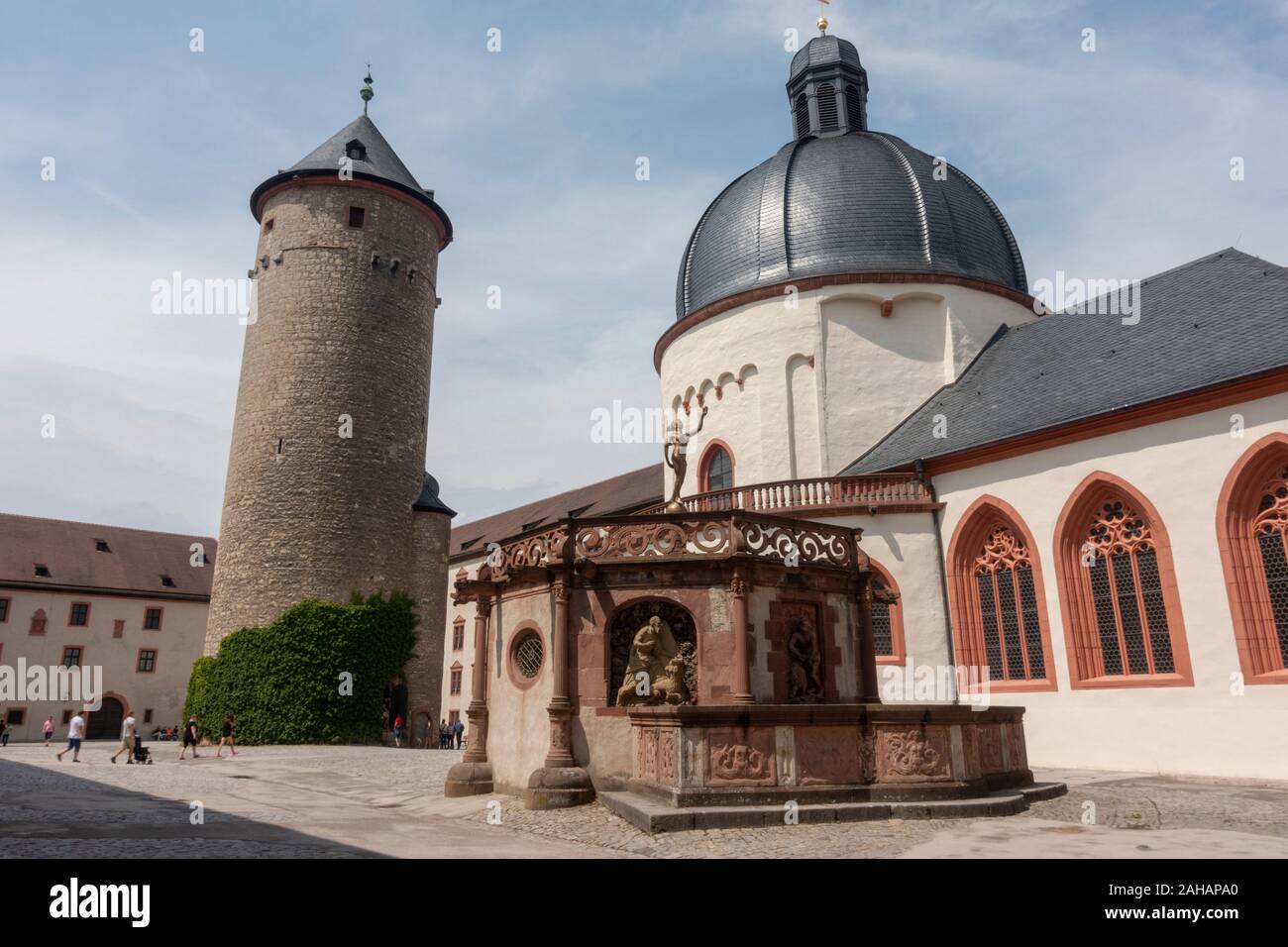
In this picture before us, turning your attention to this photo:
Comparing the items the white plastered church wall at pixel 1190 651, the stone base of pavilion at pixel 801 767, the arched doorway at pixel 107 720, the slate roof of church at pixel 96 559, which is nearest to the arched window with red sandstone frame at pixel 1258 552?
the white plastered church wall at pixel 1190 651

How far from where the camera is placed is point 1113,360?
18.5 meters

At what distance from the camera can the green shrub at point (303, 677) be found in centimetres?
2748

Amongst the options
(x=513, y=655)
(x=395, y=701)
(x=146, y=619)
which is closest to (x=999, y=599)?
(x=513, y=655)

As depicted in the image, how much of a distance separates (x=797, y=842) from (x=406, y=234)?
3009cm

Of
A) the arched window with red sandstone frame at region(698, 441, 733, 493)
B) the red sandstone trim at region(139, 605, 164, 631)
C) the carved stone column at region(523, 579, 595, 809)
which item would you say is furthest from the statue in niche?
the red sandstone trim at region(139, 605, 164, 631)

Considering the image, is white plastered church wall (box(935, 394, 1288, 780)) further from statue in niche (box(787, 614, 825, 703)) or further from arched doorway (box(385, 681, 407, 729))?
arched doorway (box(385, 681, 407, 729))

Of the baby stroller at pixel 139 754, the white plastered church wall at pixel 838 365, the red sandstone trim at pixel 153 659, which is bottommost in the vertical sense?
the baby stroller at pixel 139 754

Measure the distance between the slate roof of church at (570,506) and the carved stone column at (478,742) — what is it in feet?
72.2

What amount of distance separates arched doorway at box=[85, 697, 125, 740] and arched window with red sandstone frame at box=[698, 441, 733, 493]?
3344cm

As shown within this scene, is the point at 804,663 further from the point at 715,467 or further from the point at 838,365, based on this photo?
the point at 715,467

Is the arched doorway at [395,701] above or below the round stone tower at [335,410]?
below

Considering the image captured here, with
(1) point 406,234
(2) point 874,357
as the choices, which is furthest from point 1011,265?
(1) point 406,234

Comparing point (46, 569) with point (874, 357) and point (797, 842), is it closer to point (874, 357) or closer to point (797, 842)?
point (874, 357)

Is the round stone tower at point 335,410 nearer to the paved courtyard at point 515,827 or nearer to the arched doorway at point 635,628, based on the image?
the paved courtyard at point 515,827
